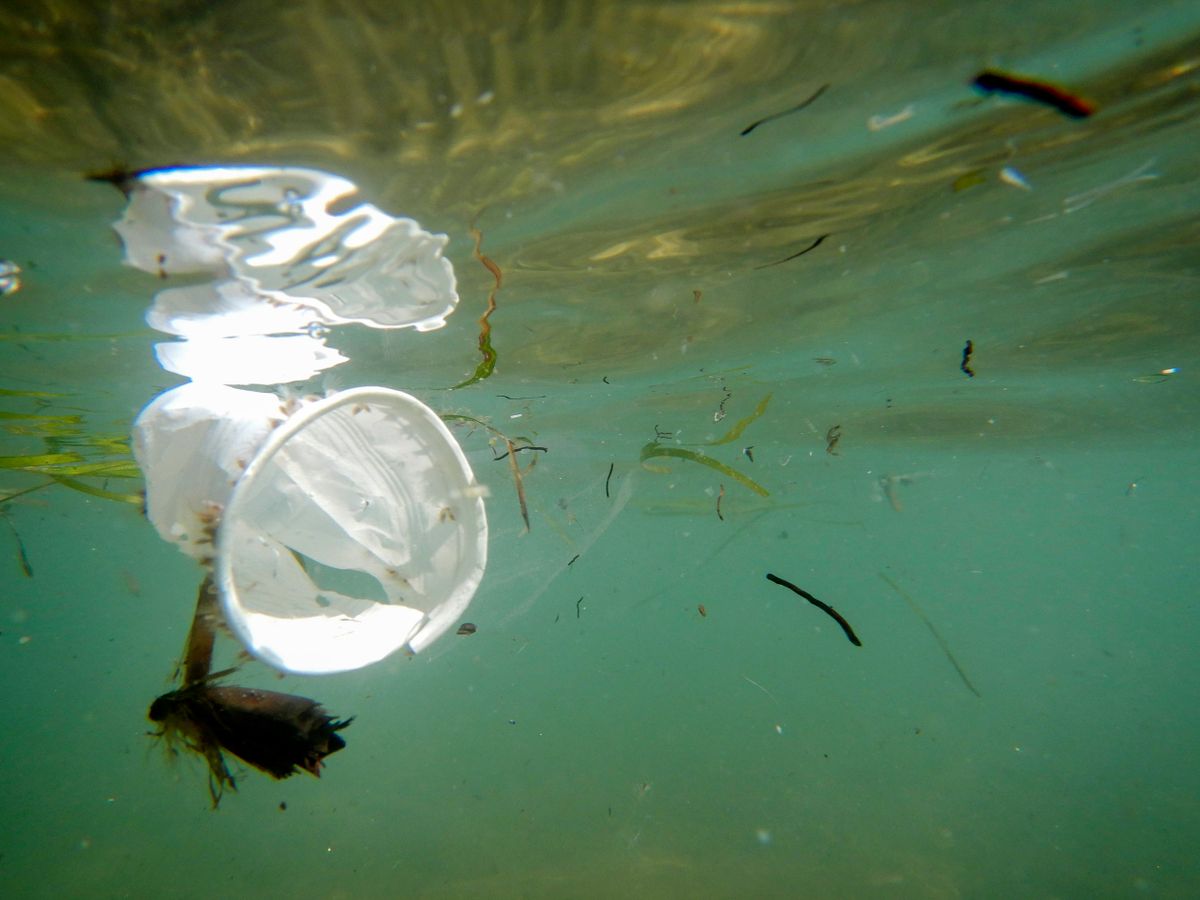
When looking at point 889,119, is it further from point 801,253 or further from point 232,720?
point 232,720

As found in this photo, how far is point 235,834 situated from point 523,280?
21487mm

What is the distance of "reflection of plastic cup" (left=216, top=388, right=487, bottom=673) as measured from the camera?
3744mm

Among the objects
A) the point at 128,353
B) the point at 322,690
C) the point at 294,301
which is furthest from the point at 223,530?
the point at 322,690

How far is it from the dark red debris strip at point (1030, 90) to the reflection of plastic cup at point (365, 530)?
4984 millimetres

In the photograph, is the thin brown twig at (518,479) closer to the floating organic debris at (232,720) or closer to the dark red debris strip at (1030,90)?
the floating organic debris at (232,720)

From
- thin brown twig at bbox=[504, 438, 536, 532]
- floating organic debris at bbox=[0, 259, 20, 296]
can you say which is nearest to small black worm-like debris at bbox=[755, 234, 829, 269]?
thin brown twig at bbox=[504, 438, 536, 532]

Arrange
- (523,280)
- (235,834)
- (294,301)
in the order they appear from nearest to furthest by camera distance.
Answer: (294,301)
(523,280)
(235,834)

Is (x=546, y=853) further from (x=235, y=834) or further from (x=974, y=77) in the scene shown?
(x=974, y=77)

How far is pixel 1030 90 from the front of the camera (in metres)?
5.15

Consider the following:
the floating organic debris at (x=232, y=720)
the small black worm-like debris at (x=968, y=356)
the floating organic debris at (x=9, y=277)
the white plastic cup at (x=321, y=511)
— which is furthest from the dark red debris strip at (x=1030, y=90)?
the floating organic debris at (x=9, y=277)

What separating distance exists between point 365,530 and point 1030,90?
6295 mm

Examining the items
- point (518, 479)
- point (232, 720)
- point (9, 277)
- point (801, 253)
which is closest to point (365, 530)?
point (518, 479)

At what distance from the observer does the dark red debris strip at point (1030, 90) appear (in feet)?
16.2

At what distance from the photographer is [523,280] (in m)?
8.41
